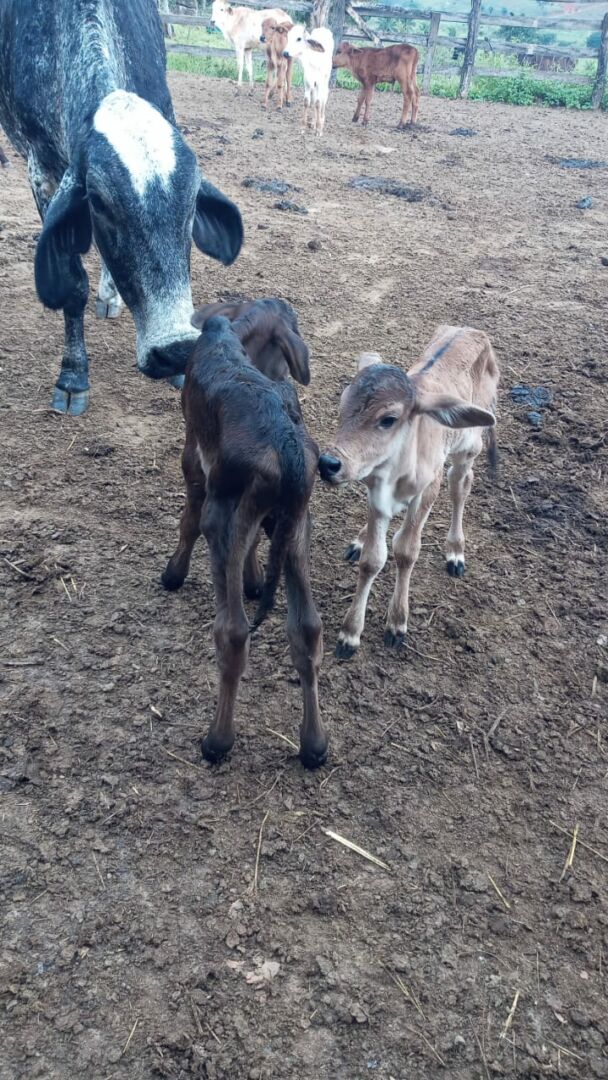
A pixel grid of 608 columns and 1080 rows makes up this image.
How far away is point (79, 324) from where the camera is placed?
5.40 meters

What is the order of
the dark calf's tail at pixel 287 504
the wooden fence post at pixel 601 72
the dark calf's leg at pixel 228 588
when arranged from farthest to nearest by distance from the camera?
the wooden fence post at pixel 601 72 < the dark calf's leg at pixel 228 588 < the dark calf's tail at pixel 287 504

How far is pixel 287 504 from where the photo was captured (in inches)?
105

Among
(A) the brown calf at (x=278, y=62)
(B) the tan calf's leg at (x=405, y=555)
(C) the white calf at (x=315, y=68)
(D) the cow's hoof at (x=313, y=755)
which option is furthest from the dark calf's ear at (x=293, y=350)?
(A) the brown calf at (x=278, y=62)

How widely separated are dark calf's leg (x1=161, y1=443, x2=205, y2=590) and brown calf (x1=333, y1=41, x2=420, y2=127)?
1420 centimetres

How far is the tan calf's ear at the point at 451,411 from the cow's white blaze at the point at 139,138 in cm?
216

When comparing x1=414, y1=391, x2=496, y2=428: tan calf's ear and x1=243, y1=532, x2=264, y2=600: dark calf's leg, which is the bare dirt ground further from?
x1=414, y1=391, x2=496, y2=428: tan calf's ear

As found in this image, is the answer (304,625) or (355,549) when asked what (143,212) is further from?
(304,625)

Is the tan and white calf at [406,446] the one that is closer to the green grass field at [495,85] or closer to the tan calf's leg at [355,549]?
the tan calf's leg at [355,549]

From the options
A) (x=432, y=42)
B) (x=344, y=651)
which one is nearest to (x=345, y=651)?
(x=344, y=651)

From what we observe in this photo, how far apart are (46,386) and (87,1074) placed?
436 centimetres

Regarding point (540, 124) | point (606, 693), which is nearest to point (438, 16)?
point (540, 124)

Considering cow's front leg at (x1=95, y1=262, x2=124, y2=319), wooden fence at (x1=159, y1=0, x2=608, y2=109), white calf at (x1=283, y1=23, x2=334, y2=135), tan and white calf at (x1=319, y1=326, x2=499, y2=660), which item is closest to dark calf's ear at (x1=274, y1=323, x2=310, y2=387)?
tan and white calf at (x1=319, y1=326, x2=499, y2=660)

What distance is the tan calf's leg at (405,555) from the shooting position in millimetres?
3537

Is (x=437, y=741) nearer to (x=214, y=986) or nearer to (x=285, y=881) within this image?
(x=285, y=881)
